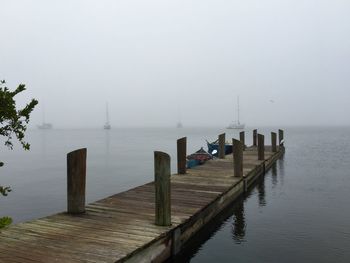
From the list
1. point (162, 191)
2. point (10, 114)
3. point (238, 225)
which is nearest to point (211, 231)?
point (238, 225)

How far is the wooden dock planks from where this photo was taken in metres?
7.11

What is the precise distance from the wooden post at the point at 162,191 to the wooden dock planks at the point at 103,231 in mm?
247

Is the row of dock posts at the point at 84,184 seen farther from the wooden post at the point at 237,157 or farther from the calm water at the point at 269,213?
the wooden post at the point at 237,157

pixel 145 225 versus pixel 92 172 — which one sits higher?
pixel 145 225

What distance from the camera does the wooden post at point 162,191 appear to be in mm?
9219

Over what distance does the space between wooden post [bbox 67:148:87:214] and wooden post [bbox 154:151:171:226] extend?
228 cm

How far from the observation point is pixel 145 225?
9195 millimetres

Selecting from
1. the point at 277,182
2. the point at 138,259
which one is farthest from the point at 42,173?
the point at 138,259

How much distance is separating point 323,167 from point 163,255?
2956 cm

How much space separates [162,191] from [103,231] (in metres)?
1.81

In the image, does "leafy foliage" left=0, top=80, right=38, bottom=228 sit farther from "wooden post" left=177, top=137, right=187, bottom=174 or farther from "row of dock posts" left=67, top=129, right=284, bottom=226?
"wooden post" left=177, top=137, right=187, bottom=174

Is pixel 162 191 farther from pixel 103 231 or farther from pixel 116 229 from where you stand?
pixel 103 231

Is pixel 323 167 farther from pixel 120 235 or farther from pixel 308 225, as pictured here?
pixel 120 235

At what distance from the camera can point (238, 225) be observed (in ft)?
46.4
